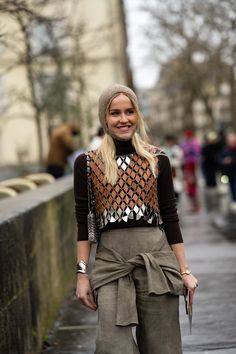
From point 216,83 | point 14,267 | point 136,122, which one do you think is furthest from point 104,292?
point 216,83

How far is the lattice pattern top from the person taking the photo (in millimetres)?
4281

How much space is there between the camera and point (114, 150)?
434 cm

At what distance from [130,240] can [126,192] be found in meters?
0.23

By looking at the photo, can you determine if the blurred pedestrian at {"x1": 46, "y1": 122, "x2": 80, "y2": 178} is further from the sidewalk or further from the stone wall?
the stone wall

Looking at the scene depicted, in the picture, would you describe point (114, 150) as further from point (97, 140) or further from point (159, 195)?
point (97, 140)

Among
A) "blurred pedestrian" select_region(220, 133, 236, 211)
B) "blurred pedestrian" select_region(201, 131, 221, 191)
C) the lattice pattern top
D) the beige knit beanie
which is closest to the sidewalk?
the lattice pattern top

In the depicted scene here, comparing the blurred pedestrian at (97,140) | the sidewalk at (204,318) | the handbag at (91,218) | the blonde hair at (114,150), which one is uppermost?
the blurred pedestrian at (97,140)

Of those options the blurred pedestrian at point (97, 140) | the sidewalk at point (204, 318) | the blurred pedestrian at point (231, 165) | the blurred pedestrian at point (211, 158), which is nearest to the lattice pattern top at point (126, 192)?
the sidewalk at point (204, 318)

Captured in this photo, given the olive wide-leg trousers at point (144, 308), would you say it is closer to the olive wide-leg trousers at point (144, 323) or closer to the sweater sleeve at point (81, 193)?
the olive wide-leg trousers at point (144, 323)

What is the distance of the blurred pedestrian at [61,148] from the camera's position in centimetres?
1534

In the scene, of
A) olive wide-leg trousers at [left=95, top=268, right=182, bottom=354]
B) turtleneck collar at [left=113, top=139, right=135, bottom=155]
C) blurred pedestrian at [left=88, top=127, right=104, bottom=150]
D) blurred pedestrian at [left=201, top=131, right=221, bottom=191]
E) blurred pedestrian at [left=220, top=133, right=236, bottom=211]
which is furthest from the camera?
blurred pedestrian at [left=201, top=131, right=221, bottom=191]

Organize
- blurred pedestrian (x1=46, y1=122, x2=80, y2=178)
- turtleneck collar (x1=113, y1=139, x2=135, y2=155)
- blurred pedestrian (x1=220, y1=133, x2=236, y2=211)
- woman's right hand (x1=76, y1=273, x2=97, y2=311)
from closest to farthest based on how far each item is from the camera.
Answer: woman's right hand (x1=76, y1=273, x2=97, y2=311)
turtleneck collar (x1=113, y1=139, x2=135, y2=155)
blurred pedestrian (x1=46, y1=122, x2=80, y2=178)
blurred pedestrian (x1=220, y1=133, x2=236, y2=211)

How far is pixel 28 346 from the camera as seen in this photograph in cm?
591

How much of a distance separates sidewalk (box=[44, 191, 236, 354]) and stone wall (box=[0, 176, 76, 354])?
0.15 m
